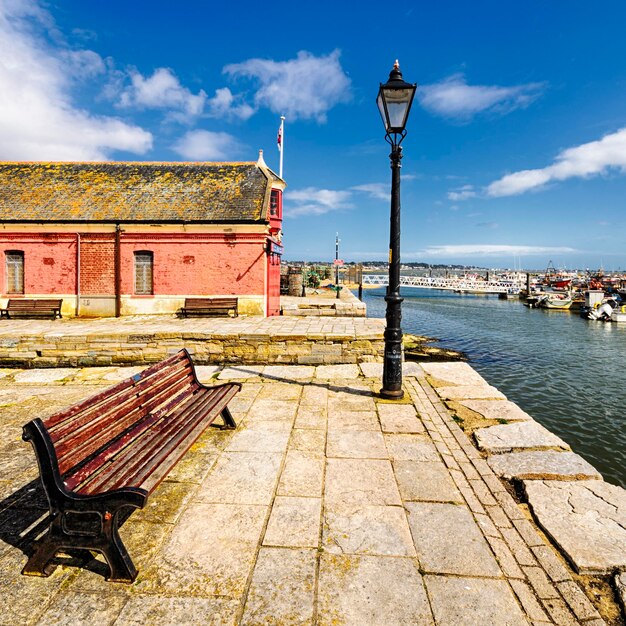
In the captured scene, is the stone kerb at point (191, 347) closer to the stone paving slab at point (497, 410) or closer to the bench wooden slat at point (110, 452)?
the stone paving slab at point (497, 410)

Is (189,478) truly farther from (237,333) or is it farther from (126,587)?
(237,333)

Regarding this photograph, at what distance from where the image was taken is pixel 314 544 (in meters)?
2.79

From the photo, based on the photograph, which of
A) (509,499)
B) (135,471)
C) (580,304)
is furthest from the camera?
(580,304)

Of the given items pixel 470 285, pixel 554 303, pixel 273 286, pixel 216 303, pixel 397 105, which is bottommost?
pixel 554 303

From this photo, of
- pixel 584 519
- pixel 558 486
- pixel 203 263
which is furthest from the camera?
pixel 203 263

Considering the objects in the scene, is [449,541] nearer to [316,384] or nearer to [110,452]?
[110,452]

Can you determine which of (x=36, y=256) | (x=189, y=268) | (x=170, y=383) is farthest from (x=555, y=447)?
(x=36, y=256)

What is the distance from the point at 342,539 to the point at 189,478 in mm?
1611

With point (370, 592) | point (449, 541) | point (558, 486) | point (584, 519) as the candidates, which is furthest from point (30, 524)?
point (558, 486)

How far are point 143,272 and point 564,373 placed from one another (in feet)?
51.4

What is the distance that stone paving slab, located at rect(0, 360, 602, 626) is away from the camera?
2248 mm

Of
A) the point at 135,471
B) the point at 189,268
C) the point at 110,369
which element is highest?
the point at 189,268

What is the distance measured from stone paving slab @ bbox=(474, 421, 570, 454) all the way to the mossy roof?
11.7m

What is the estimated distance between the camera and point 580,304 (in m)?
43.0
